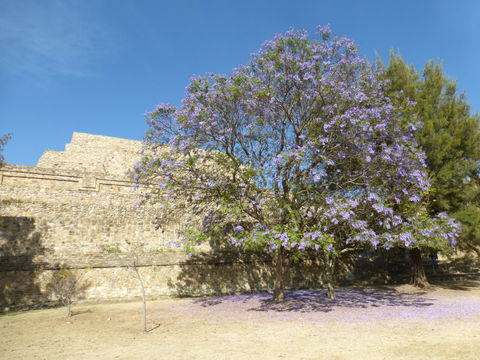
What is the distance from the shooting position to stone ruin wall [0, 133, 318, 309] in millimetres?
14574

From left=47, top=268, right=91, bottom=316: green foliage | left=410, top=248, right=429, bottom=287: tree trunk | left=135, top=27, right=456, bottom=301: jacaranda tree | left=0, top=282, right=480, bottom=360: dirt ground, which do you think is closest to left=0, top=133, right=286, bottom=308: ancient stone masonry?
left=47, top=268, right=91, bottom=316: green foliage

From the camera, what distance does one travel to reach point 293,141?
43.8ft

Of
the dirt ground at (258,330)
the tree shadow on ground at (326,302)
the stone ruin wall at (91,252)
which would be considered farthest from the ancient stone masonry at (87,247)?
the tree shadow on ground at (326,302)

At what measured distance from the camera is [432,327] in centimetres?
883

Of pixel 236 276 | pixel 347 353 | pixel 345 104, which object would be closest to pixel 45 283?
pixel 236 276

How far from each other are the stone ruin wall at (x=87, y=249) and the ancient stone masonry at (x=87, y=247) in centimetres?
4

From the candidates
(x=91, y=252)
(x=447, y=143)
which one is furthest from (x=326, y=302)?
(x=91, y=252)

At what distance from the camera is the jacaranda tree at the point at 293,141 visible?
11.8 meters

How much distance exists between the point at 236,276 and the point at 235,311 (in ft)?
19.8

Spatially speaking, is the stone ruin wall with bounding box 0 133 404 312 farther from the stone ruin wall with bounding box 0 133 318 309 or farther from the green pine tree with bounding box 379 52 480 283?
the green pine tree with bounding box 379 52 480 283

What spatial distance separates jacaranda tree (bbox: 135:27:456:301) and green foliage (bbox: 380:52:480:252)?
4104mm

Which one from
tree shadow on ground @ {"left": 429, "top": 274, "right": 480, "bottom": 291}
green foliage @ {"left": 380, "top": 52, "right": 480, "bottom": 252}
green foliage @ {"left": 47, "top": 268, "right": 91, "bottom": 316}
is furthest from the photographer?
tree shadow on ground @ {"left": 429, "top": 274, "right": 480, "bottom": 291}

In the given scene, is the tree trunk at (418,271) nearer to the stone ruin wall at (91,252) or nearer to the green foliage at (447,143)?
the green foliage at (447,143)

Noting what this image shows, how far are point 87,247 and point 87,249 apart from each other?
0.33ft
